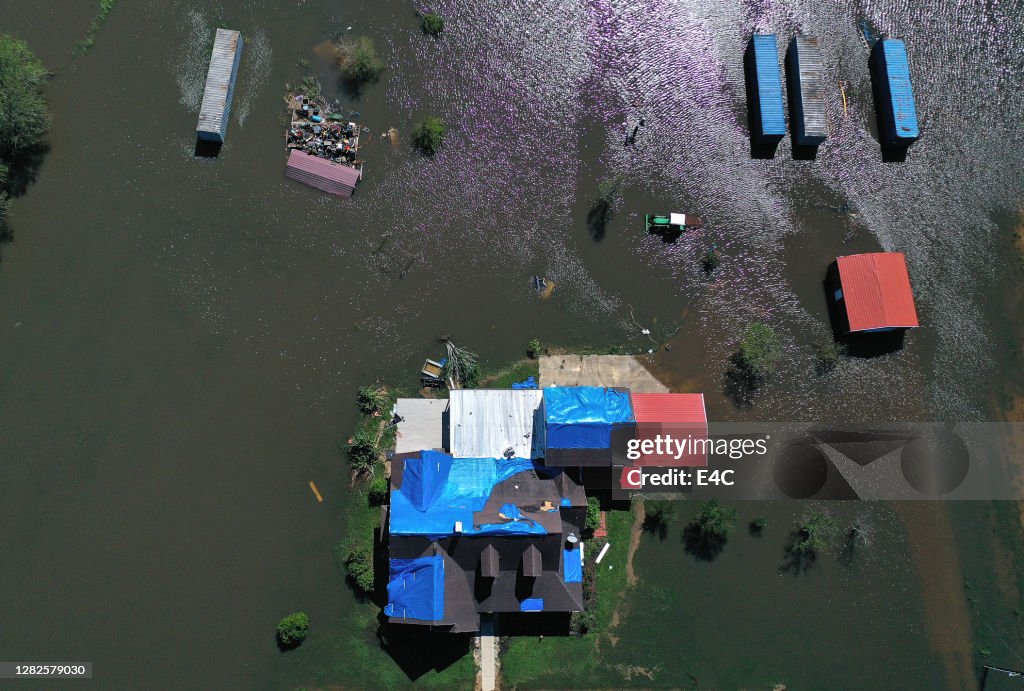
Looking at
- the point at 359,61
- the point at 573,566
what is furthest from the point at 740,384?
the point at 359,61

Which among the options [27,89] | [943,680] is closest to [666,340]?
[943,680]

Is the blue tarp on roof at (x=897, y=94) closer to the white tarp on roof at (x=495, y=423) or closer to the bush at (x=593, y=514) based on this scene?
the white tarp on roof at (x=495, y=423)

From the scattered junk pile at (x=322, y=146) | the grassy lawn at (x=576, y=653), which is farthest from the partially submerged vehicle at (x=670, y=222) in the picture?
the grassy lawn at (x=576, y=653)

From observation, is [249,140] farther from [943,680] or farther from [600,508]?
[943,680]

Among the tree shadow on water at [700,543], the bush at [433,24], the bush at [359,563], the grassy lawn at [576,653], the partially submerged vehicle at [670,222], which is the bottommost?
the grassy lawn at [576,653]

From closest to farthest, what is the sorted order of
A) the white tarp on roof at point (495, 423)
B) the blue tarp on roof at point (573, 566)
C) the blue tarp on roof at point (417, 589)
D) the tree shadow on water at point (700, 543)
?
the blue tarp on roof at point (417, 589) < the blue tarp on roof at point (573, 566) < the white tarp on roof at point (495, 423) < the tree shadow on water at point (700, 543)

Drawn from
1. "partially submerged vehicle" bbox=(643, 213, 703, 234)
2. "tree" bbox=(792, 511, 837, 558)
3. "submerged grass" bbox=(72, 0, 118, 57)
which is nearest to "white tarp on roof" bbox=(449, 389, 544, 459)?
"partially submerged vehicle" bbox=(643, 213, 703, 234)

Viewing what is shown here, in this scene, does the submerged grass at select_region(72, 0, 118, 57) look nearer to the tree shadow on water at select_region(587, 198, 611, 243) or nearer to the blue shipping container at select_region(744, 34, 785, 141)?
the tree shadow on water at select_region(587, 198, 611, 243)
